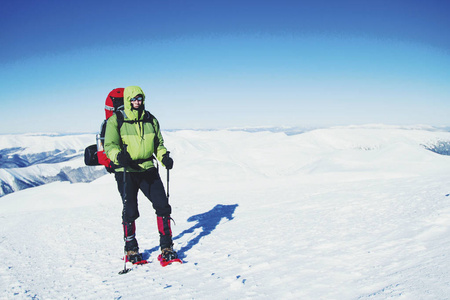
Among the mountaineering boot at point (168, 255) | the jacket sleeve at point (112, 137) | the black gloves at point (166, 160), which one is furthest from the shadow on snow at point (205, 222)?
the jacket sleeve at point (112, 137)

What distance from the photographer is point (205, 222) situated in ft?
23.5

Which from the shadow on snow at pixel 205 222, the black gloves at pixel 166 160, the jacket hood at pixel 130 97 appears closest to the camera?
the jacket hood at pixel 130 97

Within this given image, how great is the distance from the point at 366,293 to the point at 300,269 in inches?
40.2

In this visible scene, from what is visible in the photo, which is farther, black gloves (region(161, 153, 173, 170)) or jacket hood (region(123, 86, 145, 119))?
black gloves (region(161, 153, 173, 170))

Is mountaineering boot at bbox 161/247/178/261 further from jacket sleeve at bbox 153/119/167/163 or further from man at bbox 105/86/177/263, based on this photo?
jacket sleeve at bbox 153/119/167/163

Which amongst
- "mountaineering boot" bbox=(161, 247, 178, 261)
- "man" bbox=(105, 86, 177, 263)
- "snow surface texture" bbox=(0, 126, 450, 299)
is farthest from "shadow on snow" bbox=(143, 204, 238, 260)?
"man" bbox=(105, 86, 177, 263)

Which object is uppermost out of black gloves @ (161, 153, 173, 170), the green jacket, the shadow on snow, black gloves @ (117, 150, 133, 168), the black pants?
the green jacket

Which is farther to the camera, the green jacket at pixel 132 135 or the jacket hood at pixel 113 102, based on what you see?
the jacket hood at pixel 113 102

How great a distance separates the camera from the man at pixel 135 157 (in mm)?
4266

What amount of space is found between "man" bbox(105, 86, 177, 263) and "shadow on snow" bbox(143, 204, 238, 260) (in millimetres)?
550

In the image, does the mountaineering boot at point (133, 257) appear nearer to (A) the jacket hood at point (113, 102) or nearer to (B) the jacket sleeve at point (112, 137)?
(B) the jacket sleeve at point (112, 137)

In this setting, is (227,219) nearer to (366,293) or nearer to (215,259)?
(215,259)

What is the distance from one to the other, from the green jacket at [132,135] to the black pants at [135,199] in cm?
16

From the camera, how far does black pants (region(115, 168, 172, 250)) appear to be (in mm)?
4530
